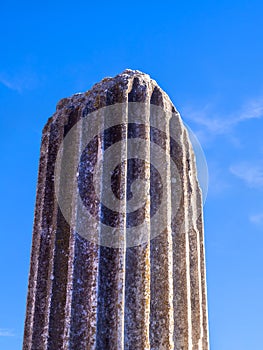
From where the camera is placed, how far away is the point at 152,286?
26.6 feet

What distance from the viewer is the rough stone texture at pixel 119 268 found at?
776cm

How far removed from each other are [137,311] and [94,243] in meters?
1.16

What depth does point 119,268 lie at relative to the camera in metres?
7.95

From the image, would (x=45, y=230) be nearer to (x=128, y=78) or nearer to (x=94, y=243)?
(x=94, y=243)

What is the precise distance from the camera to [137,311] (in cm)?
779

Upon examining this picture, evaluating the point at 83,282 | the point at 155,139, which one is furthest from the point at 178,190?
the point at 83,282

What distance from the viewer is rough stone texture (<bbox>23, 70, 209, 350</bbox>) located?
7762 millimetres

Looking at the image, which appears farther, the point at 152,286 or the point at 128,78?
the point at 128,78

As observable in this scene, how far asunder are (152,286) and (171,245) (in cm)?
73

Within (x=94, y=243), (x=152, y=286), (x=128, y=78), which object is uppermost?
(x=128, y=78)

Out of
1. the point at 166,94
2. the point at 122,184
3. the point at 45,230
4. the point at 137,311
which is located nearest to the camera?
the point at 137,311

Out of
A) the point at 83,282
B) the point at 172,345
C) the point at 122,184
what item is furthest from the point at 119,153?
the point at 172,345

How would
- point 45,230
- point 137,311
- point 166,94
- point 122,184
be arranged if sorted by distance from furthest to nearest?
point 166,94 → point 45,230 → point 122,184 → point 137,311

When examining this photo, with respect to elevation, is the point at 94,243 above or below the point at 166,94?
below
